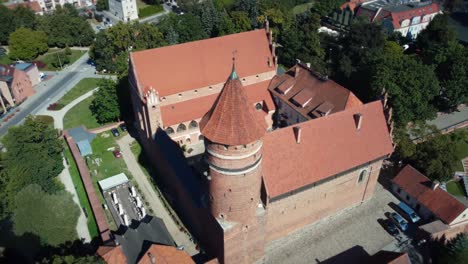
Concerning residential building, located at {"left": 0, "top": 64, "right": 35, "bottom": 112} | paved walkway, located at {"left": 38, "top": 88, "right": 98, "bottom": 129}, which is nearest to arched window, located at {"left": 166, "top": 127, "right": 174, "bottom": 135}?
paved walkway, located at {"left": 38, "top": 88, "right": 98, "bottom": 129}

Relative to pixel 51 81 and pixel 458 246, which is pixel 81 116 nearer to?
pixel 51 81

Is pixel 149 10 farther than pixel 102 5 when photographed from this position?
No

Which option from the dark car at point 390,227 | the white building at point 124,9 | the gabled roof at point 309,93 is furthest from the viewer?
the white building at point 124,9

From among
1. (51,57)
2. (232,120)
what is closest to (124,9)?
(51,57)

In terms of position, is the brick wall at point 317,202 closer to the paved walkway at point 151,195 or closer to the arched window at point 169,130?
the paved walkway at point 151,195

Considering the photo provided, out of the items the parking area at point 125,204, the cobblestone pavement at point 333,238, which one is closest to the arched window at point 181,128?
the parking area at point 125,204

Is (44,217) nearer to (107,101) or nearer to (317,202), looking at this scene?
(107,101)
